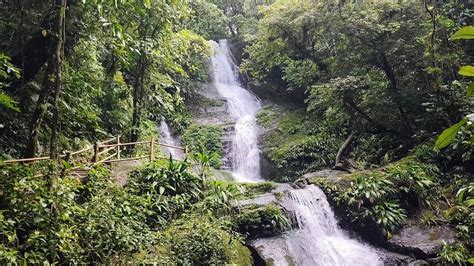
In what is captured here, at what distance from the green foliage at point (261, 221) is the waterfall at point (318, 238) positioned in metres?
0.37

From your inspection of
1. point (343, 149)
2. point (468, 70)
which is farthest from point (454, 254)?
point (468, 70)

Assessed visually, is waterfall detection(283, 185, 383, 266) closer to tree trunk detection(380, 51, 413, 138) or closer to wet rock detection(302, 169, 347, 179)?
wet rock detection(302, 169, 347, 179)

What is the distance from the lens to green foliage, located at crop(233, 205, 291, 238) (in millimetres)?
8750

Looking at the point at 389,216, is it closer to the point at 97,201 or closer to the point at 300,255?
the point at 300,255

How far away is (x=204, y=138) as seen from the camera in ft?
54.7

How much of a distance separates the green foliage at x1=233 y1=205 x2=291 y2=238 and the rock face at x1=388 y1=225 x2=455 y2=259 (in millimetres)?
2734

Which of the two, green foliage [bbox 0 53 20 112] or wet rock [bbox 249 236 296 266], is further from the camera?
wet rock [bbox 249 236 296 266]

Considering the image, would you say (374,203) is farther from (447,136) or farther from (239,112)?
(239,112)

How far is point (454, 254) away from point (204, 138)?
Answer: 11.3 m

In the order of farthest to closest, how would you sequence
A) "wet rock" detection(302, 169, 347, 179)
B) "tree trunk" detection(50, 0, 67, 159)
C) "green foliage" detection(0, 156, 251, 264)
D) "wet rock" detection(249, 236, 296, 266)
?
"wet rock" detection(302, 169, 347, 179), "wet rock" detection(249, 236, 296, 266), "tree trunk" detection(50, 0, 67, 159), "green foliage" detection(0, 156, 251, 264)

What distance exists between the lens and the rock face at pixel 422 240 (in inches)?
315

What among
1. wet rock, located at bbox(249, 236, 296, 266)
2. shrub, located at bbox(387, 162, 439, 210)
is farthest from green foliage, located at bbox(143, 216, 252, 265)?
shrub, located at bbox(387, 162, 439, 210)

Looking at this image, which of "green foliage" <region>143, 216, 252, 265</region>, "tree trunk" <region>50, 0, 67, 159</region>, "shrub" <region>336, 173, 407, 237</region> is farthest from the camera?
"shrub" <region>336, 173, 407, 237</region>

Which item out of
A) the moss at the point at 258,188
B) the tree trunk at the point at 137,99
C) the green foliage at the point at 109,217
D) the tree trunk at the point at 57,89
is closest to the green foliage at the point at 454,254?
the green foliage at the point at 109,217
